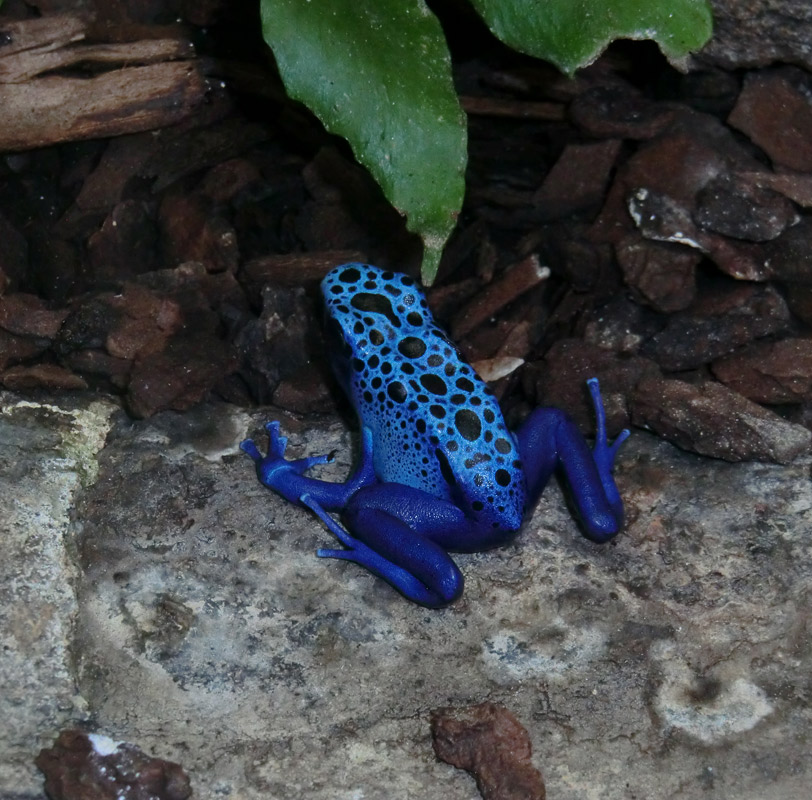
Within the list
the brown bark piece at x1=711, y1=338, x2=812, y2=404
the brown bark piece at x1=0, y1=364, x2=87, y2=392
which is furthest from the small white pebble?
the brown bark piece at x1=711, y1=338, x2=812, y2=404

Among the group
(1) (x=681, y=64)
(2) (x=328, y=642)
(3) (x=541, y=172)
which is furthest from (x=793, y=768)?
(3) (x=541, y=172)

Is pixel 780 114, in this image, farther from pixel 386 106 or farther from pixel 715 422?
pixel 386 106

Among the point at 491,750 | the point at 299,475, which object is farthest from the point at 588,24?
the point at 491,750

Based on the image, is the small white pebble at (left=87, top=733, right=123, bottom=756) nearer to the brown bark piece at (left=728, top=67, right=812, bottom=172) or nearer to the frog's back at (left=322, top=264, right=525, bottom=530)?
the frog's back at (left=322, top=264, right=525, bottom=530)

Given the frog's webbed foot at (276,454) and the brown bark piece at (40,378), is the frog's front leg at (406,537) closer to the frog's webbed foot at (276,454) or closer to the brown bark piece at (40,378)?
the frog's webbed foot at (276,454)

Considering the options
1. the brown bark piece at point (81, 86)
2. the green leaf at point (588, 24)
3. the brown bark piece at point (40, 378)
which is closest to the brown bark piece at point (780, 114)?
the green leaf at point (588, 24)

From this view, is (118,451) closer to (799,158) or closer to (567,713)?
(567,713)

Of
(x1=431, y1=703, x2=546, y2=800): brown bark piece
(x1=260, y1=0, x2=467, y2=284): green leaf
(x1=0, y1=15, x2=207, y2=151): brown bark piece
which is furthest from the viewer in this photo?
(x1=0, y1=15, x2=207, y2=151): brown bark piece
